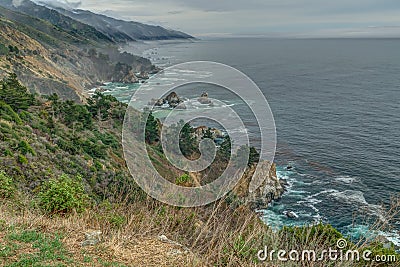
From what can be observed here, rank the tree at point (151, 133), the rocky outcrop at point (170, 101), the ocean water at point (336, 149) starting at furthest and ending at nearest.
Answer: the rocky outcrop at point (170, 101) < the tree at point (151, 133) < the ocean water at point (336, 149)

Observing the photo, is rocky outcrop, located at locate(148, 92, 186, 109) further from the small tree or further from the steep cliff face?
the small tree

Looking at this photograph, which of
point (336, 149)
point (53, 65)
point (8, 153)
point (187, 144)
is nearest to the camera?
point (8, 153)

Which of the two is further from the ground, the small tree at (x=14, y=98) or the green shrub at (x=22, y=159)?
the small tree at (x=14, y=98)

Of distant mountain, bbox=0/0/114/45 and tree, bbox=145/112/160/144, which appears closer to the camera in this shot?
tree, bbox=145/112/160/144

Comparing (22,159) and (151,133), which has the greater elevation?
(22,159)

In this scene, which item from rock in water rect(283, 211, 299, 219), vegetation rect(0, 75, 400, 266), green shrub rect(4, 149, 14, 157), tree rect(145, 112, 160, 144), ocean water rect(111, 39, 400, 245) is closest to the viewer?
vegetation rect(0, 75, 400, 266)

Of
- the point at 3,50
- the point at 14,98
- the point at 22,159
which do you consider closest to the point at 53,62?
the point at 3,50

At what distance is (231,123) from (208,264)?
139ft

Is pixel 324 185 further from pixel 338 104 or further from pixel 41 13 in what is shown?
pixel 41 13

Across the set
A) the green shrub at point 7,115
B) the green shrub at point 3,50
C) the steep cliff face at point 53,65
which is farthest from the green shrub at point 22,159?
the green shrub at point 3,50

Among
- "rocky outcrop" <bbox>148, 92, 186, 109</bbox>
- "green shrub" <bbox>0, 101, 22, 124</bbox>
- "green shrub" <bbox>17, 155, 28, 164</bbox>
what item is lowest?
"rocky outcrop" <bbox>148, 92, 186, 109</bbox>

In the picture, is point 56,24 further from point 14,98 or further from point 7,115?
point 7,115

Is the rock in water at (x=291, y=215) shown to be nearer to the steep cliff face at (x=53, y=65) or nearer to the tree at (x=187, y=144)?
the tree at (x=187, y=144)

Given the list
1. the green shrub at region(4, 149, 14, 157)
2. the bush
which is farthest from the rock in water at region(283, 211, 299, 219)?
the bush
